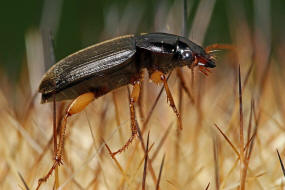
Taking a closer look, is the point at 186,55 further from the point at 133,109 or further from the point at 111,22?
the point at 111,22

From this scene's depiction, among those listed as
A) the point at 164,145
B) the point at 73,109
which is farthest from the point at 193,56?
the point at 164,145

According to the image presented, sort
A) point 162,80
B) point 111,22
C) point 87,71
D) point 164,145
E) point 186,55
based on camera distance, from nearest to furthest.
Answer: point 164,145 → point 162,80 → point 87,71 → point 186,55 → point 111,22

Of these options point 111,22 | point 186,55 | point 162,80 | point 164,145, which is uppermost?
point 111,22

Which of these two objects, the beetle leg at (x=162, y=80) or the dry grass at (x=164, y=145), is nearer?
the dry grass at (x=164, y=145)

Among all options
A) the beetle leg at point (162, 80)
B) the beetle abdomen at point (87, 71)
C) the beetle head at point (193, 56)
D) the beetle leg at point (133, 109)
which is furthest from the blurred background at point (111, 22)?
the beetle leg at point (133, 109)

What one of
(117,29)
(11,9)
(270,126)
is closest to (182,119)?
(270,126)

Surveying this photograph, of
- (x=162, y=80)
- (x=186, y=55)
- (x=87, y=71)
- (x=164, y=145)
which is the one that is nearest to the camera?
(x=164, y=145)

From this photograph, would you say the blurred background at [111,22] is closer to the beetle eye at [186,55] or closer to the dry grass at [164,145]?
the beetle eye at [186,55]

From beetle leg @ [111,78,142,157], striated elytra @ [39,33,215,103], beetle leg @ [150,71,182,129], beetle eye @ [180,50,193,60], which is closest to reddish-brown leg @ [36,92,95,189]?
striated elytra @ [39,33,215,103]
